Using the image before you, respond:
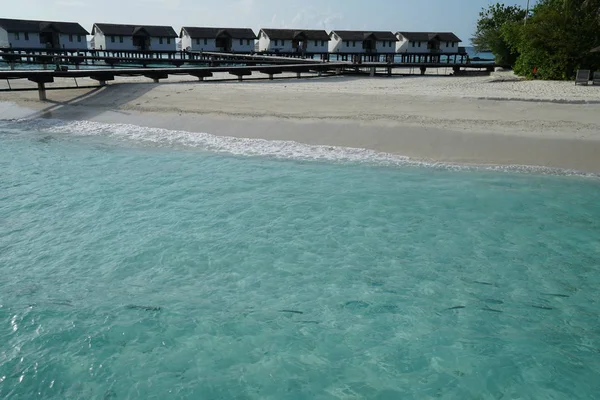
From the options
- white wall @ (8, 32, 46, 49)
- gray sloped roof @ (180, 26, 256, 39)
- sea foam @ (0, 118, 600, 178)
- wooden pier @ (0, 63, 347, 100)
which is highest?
gray sloped roof @ (180, 26, 256, 39)

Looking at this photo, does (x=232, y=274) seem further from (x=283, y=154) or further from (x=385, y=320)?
(x=283, y=154)

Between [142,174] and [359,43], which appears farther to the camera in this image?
[359,43]

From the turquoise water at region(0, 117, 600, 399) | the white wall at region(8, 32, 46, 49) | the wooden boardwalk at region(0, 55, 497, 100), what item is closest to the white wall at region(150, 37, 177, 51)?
the white wall at region(8, 32, 46, 49)

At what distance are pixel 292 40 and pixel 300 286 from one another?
64.7 m

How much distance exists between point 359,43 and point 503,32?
37.0m

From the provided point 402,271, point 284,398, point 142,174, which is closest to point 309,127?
point 142,174

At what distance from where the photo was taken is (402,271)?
22.0 feet

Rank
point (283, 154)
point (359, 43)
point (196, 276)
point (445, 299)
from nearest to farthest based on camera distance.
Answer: point (445, 299), point (196, 276), point (283, 154), point (359, 43)

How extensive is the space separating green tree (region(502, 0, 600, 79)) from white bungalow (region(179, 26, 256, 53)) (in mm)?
42714

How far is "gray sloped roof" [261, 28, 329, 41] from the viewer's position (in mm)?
66375

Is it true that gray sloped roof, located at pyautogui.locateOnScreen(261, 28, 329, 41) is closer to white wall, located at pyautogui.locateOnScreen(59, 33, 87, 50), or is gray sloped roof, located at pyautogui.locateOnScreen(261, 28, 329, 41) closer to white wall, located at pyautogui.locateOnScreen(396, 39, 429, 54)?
white wall, located at pyautogui.locateOnScreen(396, 39, 429, 54)

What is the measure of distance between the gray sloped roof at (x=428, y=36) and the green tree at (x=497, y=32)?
907 inches

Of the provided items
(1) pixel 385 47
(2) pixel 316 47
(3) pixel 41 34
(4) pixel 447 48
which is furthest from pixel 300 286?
(4) pixel 447 48

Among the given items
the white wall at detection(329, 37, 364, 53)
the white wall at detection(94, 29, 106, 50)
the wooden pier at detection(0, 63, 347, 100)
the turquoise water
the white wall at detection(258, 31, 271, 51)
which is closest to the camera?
the turquoise water
